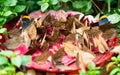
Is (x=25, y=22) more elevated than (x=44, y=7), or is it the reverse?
(x=44, y=7)

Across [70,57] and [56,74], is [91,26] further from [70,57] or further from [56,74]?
[56,74]

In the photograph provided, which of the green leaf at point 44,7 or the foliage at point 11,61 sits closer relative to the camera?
the foliage at point 11,61

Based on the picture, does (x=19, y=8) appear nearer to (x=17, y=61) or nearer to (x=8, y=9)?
(x=8, y=9)

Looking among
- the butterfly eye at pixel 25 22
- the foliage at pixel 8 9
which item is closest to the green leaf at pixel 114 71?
the butterfly eye at pixel 25 22

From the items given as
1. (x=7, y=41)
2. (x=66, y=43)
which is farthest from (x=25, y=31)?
(x=66, y=43)

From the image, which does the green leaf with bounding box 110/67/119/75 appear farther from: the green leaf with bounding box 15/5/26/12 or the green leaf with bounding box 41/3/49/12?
the green leaf with bounding box 15/5/26/12

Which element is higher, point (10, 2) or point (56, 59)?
point (10, 2)

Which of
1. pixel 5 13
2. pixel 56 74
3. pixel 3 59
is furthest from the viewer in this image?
pixel 5 13

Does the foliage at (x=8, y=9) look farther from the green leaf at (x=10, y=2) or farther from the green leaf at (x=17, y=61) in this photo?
the green leaf at (x=17, y=61)

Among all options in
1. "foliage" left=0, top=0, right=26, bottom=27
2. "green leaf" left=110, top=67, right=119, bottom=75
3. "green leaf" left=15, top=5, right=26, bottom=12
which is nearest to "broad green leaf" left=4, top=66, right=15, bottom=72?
"green leaf" left=110, top=67, right=119, bottom=75

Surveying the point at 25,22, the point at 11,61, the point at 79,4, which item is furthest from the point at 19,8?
the point at 11,61

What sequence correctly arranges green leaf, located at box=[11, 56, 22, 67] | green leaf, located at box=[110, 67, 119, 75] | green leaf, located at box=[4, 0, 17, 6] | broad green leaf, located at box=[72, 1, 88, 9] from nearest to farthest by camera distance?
1. green leaf, located at box=[11, 56, 22, 67]
2. green leaf, located at box=[110, 67, 119, 75]
3. green leaf, located at box=[4, 0, 17, 6]
4. broad green leaf, located at box=[72, 1, 88, 9]
